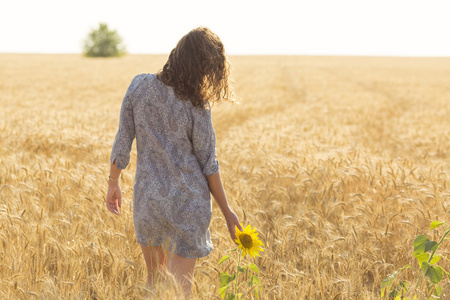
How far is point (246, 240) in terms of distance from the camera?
1.85 meters

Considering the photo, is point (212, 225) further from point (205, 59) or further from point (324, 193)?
point (205, 59)

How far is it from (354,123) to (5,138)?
24.4 feet

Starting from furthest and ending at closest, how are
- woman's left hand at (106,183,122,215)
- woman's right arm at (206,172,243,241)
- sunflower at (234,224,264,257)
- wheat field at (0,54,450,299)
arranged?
wheat field at (0,54,450,299) → woman's left hand at (106,183,122,215) → woman's right arm at (206,172,243,241) → sunflower at (234,224,264,257)

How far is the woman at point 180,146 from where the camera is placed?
1.88 meters

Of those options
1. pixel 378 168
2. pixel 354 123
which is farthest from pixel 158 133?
pixel 354 123

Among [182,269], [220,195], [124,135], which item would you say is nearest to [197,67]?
[124,135]

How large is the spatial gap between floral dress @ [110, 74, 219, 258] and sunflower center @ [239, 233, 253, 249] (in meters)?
0.23

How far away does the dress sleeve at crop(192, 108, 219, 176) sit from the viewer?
191 cm

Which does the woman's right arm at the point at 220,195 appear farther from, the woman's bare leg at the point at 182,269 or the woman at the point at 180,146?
the woman's bare leg at the point at 182,269

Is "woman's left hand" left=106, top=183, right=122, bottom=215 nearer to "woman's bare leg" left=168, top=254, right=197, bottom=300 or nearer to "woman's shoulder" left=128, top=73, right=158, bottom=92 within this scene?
"woman's bare leg" left=168, top=254, right=197, bottom=300

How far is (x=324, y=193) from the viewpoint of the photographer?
3840 millimetres

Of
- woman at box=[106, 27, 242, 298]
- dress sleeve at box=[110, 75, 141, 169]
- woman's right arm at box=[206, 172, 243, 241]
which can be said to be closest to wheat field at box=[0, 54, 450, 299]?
woman at box=[106, 27, 242, 298]

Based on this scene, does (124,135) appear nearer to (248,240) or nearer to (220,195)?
(220,195)

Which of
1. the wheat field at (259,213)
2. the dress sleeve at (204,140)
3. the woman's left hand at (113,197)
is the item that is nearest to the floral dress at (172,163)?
the dress sleeve at (204,140)
